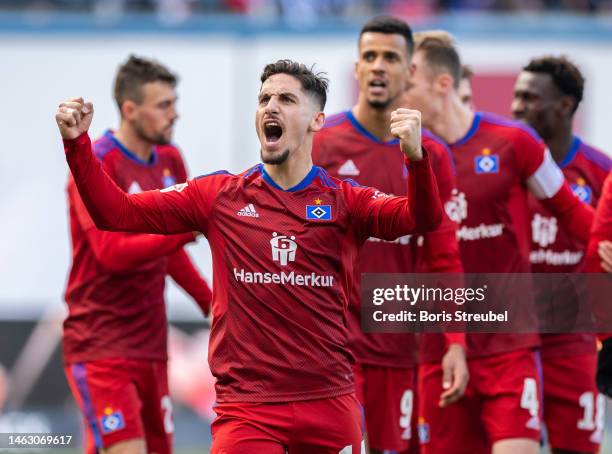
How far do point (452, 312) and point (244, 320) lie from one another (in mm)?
1545

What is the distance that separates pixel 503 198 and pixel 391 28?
50.0 inches


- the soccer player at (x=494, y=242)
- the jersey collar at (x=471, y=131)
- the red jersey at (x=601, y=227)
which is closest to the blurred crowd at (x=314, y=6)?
the jersey collar at (x=471, y=131)

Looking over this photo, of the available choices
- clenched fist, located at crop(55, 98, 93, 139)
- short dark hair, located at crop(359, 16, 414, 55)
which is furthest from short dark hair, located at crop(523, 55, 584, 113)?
clenched fist, located at crop(55, 98, 93, 139)

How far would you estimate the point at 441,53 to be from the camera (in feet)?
27.2

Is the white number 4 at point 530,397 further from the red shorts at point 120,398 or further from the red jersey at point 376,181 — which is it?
the red shorts at point 120,398

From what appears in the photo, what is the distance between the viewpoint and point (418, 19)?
14.7 metres

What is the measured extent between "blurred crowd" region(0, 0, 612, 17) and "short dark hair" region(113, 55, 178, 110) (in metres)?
6.48

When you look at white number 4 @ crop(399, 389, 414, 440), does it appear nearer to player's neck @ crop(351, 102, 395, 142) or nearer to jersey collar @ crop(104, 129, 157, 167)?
player's neck @ crop(351, 102, 395, 142)

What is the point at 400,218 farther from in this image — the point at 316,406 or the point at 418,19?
the point at 418,19

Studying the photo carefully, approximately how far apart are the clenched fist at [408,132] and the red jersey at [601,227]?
179cm

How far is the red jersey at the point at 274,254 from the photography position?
5.83 m

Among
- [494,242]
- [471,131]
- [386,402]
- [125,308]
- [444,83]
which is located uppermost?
[444,83]

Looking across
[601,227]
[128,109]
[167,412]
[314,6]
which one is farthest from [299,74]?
[314,6]

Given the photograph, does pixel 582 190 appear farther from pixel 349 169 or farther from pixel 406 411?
pixel 406 411
